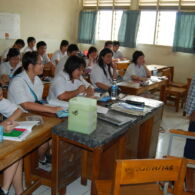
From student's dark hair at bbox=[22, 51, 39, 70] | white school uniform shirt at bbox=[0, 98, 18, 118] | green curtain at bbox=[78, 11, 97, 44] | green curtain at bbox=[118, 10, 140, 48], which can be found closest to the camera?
white school uniform shirt at bbox=[0, 98, 18, 118]

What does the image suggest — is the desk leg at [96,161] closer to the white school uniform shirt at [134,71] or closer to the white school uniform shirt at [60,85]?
the white school uniform shirt at [60,85]

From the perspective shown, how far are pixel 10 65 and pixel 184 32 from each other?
4371 mm

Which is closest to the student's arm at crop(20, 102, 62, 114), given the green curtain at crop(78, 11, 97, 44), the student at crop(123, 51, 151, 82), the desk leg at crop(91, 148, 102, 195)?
the desk leg at crop(91, 148, 102, 195)

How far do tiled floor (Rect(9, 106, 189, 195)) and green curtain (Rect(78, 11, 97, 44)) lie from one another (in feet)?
12.7

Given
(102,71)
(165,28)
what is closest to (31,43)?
(102,71)

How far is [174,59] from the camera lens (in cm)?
662

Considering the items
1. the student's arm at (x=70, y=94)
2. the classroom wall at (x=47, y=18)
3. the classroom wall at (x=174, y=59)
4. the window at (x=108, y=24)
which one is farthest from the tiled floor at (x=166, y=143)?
the classroom wall at (x=47, y=18)

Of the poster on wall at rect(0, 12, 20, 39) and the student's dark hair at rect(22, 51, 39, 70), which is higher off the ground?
the poster on wall at rect(0, 12, 20, 39)

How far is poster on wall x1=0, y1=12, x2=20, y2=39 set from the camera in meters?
6.28

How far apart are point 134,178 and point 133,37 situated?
246 inches

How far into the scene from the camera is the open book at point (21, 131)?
65.0 inches

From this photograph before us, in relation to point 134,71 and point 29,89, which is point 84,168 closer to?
point 29,89

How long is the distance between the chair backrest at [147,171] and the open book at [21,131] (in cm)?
73

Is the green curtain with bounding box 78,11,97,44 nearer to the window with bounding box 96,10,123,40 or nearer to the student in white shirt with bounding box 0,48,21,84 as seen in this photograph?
the window with bounding box 96,10,123,40
